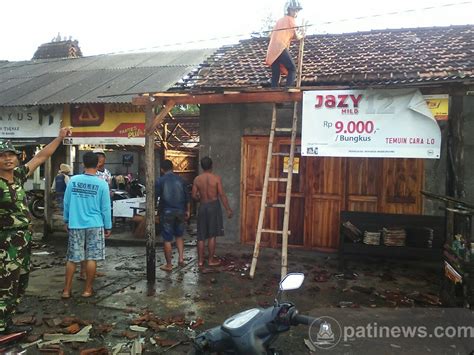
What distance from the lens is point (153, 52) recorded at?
13.4 metres

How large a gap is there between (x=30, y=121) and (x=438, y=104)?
31.5 feet

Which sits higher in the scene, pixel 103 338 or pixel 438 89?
pixel 438 89

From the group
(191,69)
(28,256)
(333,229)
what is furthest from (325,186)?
(28,256)

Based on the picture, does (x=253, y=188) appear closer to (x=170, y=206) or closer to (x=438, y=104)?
(x=170, y=206)

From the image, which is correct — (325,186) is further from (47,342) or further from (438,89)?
(47,342)

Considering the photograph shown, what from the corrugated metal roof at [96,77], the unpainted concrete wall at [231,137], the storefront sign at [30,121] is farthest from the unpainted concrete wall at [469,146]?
the storefront sign at [30,121]

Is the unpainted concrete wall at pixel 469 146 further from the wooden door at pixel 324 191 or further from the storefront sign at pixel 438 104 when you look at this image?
the storefront sign at pixel 438 104

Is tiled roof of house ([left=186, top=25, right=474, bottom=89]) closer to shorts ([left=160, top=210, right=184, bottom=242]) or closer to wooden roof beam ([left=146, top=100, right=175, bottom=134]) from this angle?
wooden roof beam ([left=146, top=100, right=175, bottom=134])

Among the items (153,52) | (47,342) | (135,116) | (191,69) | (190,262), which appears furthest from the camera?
(153,52)

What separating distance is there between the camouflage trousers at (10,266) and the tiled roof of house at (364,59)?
15.9 ft

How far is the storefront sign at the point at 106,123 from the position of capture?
944 centimetres

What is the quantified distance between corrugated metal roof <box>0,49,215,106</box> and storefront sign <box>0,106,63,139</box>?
0.38m

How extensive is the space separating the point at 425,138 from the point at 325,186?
3007 millimetres

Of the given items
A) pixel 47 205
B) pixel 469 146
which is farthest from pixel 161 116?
pixel 47 205
